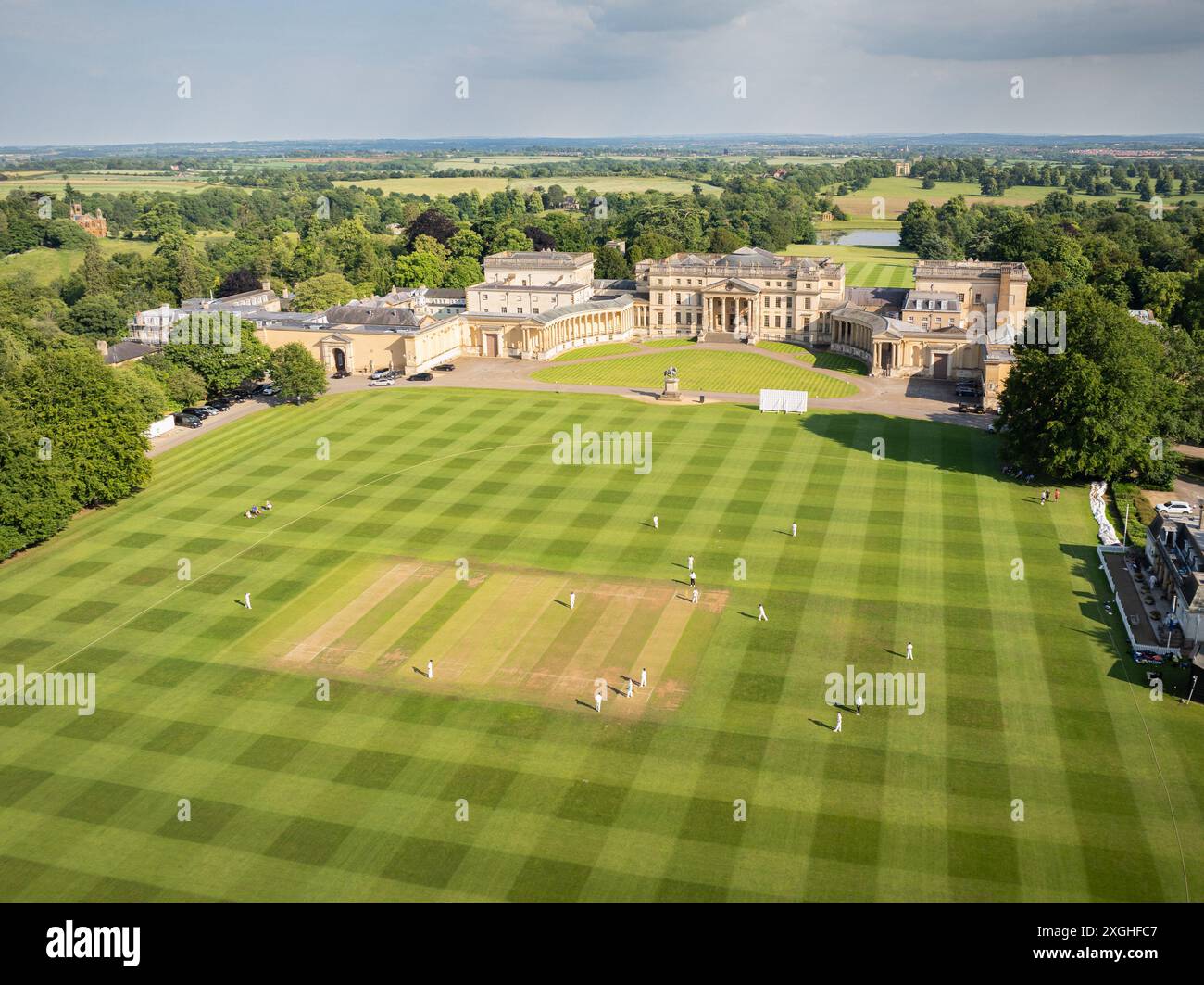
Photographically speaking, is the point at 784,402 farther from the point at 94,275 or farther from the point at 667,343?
the point at 94,275

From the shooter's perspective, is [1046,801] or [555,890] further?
[1046,801]

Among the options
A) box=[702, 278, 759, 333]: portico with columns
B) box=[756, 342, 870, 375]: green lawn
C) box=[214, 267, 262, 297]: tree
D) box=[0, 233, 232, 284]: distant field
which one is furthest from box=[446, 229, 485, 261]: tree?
box=[756, 342, 870, 375]: green lawn

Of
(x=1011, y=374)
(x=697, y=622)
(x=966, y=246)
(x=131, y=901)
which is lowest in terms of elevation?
(x=131, y=901)

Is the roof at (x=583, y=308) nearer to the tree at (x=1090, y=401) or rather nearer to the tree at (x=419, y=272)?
the tree at (x=419, y=272)

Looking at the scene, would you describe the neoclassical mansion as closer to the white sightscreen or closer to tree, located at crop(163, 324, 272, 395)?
tree, located at crop(163, 324, 272, 395)

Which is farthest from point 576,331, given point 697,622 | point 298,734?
point 298,734

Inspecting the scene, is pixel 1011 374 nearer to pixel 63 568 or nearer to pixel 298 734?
pixel 298 734

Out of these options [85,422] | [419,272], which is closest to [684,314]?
[419,272]
